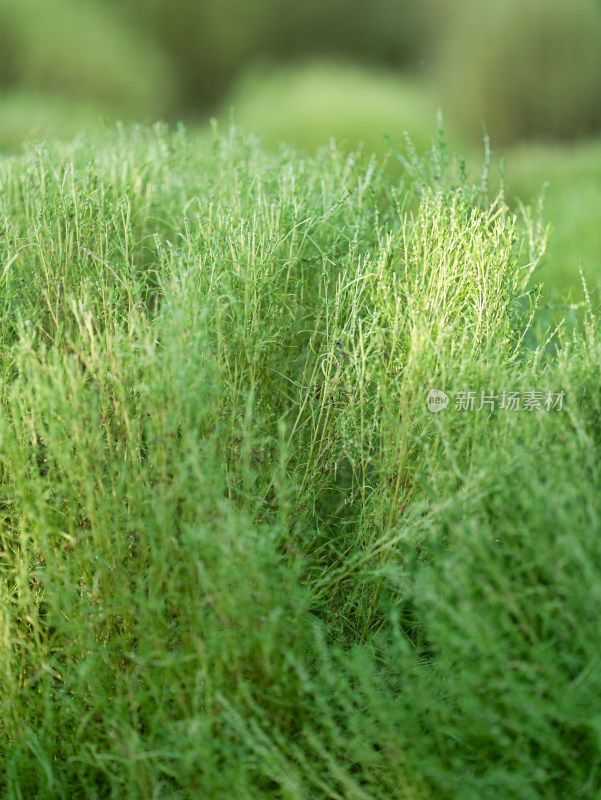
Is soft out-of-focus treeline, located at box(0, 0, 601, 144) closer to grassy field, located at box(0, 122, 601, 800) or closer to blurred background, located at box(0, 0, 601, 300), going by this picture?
blurred background, located at box(0, 0, 601, 300)

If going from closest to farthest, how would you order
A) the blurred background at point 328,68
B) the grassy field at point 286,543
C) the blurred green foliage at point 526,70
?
1. the grassy field at point 286,543
2. the blurred background at point 328,68
3. the blurred green foliage at point 526,70

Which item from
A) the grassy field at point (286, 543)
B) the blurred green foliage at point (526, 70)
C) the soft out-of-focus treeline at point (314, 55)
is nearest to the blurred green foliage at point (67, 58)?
the soft out-of-focus treeline at point (314, 55)

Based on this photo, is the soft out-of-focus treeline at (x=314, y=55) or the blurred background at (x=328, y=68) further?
the soft out-of-focus treeline at (x=314, y=55)

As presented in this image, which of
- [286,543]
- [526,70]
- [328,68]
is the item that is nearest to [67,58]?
[328,68]

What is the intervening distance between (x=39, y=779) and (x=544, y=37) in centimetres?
1027

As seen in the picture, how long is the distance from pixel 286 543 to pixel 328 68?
962 cm

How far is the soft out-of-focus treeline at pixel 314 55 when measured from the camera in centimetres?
951

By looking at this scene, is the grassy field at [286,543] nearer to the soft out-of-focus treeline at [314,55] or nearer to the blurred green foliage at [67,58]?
the soft out-of-focus treeline at [314,55]

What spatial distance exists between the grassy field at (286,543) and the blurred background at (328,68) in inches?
207

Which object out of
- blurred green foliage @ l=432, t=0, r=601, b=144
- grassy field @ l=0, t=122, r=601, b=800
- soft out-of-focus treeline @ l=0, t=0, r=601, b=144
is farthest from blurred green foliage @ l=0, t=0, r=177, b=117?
grassy field @ l=0, t=122, r=601, b=800

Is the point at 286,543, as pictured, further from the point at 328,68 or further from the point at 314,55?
the point at 314,55

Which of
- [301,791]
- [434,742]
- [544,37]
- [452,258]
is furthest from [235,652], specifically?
[544,37]

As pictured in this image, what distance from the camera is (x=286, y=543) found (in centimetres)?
165

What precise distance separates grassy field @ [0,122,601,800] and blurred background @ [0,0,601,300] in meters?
5.26
